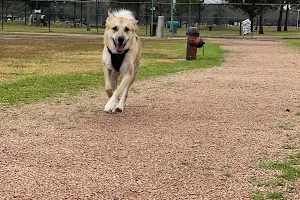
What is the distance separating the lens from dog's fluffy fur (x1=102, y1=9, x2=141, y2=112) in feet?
21.2

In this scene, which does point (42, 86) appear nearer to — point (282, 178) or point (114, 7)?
point (282, 178)

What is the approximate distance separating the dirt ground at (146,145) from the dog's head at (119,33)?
0.97 metres

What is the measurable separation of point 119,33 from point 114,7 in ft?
149

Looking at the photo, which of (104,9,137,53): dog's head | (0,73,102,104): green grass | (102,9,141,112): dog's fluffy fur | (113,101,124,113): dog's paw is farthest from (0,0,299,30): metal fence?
(113,101,124,113): dog's paw

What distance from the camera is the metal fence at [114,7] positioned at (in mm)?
46331

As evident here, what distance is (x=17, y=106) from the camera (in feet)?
23.1

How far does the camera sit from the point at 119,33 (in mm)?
6453

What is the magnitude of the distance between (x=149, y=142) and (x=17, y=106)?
2.82 meters

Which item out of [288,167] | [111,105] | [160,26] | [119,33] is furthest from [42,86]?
[160,26]

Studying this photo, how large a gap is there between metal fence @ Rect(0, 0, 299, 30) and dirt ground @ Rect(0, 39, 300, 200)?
3405 centimetres

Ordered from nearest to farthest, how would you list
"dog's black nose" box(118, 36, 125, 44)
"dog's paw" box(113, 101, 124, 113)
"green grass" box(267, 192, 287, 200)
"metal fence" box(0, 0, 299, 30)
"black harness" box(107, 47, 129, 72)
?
"green grass" box(267, 192, 287, 200), "dog's black nose" box(118, 36, 125, 44), "black harness" box(107, 47, 129, 72), "dog's paw" box(113, 101, 124, 113), "metal fence" box(0, 0, 299, 30)

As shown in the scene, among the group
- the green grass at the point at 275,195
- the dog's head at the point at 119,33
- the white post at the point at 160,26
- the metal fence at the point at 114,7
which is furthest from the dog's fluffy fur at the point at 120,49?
the metal fence at the point at 114,7

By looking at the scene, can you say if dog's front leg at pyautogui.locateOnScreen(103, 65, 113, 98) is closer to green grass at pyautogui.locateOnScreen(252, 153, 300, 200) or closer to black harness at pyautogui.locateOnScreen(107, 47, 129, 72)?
black harness at pyautogui.locateOnScreen(107, 47, 129, 72)

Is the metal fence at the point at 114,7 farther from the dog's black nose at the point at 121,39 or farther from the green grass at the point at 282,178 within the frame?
the green grass at the point at 282,178
